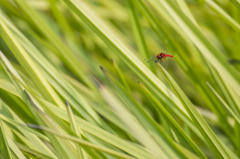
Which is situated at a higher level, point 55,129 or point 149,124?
point 55,129

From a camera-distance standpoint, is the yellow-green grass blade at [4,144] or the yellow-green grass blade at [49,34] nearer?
the yellow-green grass blade at [4,144]

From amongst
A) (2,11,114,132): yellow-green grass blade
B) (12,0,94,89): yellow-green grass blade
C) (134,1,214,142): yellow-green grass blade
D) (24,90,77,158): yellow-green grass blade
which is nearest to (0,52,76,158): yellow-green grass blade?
(24,90,77,158): yellow-green grass blade

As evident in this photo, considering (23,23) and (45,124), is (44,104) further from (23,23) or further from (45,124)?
(23,23)

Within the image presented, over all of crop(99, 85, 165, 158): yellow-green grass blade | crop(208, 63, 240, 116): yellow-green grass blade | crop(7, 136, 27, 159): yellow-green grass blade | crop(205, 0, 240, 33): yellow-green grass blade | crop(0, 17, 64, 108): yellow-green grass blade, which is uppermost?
crop(0, 17, 64, 108): yellow-green grass blade

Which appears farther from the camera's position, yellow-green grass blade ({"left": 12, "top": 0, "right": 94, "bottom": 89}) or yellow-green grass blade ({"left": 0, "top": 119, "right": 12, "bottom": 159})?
yellow-green grass blade ({"left": 12, "top": 0, "right": 94, "bottom": 89})

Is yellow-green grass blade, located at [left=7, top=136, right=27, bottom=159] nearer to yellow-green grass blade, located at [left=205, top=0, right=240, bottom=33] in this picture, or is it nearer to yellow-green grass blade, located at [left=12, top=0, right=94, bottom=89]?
yellow-green grass blade, located at [left=12, top=0, right=94, bottom=89]

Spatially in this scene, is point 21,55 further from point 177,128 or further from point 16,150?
point 177,128

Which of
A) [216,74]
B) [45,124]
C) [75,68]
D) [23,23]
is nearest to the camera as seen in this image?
[45,124]

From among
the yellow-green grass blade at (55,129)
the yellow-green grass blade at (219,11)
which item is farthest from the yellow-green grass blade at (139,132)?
the yellow-green grass blade at (219,11)

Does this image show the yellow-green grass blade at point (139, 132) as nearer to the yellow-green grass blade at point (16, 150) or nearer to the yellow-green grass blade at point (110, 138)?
the yellow-green grass blade at point (110, 138)

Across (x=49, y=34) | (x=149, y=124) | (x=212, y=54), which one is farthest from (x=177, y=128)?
(x=49, y=34)

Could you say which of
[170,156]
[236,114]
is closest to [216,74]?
[236,114]
